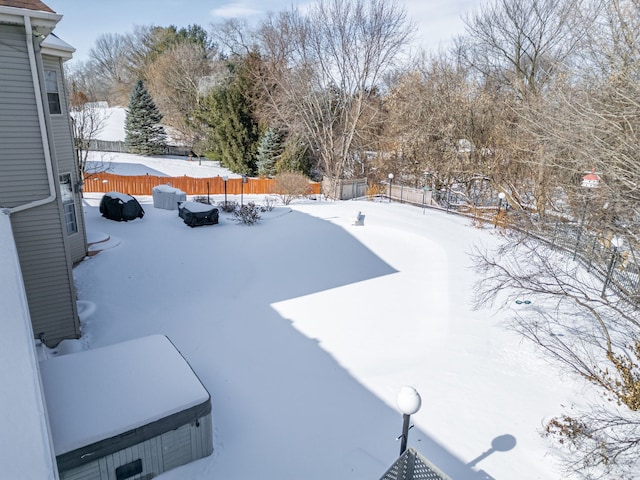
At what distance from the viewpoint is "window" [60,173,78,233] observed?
33.9 feet

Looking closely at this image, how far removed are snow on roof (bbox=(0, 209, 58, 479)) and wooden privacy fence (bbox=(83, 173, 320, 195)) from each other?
17767 mm

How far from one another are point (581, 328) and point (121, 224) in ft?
46.8

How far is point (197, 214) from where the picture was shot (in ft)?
48.8

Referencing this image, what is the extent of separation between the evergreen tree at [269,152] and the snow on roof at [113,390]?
2450 cm

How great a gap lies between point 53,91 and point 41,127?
4006 mm

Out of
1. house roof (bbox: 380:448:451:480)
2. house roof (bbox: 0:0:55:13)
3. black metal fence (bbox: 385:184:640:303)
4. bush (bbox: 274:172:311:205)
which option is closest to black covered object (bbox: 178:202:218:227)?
bush (bbox: 274:172:311:205)

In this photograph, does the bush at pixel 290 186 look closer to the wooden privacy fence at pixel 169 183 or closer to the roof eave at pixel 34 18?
the wooden privacy fence at pixel 169 183

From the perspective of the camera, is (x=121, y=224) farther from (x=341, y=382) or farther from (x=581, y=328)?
(x=581, y=328)

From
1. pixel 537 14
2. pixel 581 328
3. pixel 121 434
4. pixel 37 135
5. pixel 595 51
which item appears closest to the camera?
pixel 121 434

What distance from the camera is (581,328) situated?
8453mm

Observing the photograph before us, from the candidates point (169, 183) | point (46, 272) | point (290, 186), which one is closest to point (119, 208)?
point (46, 272)

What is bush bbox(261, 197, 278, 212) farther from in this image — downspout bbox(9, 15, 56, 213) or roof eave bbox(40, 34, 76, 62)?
downspout bbox(9, 15, 56, 213)

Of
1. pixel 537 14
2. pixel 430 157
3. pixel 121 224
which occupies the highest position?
pixel 537 14

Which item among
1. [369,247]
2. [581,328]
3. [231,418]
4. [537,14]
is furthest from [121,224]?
[537,14]
